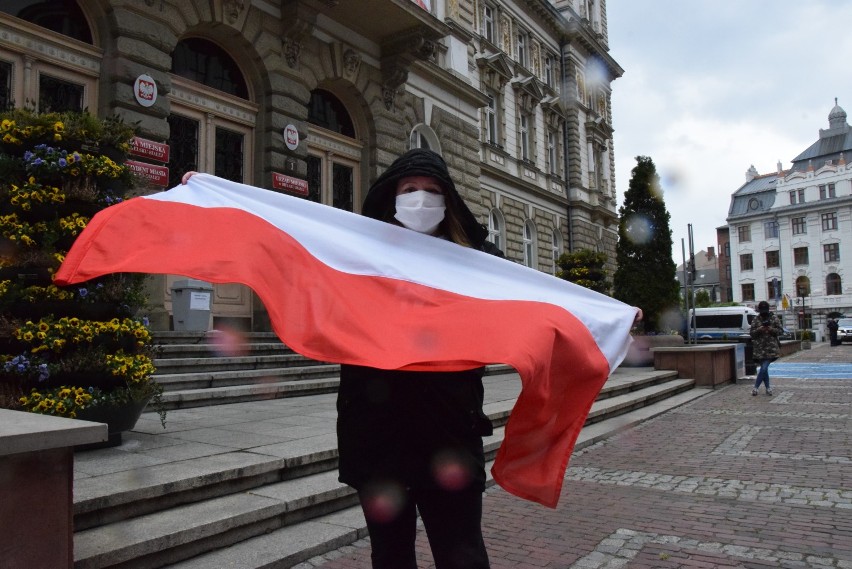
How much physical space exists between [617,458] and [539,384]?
590 cm

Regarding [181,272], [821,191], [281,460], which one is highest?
[821,191]

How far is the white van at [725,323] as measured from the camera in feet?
129

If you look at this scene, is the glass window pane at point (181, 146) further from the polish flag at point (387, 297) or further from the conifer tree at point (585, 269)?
the polish flag at point (387, 297)

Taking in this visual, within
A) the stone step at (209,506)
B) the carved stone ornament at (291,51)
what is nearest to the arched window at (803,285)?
the carved stone ornament at (291,51)

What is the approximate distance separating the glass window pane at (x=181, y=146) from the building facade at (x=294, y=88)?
3 centimetres

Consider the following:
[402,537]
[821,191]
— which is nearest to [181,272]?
[402,537]

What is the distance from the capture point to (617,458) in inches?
302

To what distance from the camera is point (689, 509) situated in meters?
5.41

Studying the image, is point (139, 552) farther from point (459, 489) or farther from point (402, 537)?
Answer: point (459, 489)

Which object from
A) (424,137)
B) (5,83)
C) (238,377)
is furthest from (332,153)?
A: (238,377)

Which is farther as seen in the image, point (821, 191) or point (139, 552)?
point (821, 191)

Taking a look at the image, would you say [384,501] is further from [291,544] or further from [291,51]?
[291,51]

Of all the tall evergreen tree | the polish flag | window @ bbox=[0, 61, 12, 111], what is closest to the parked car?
the tall evergreen tree

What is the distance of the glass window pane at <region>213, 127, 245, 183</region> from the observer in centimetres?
1304
